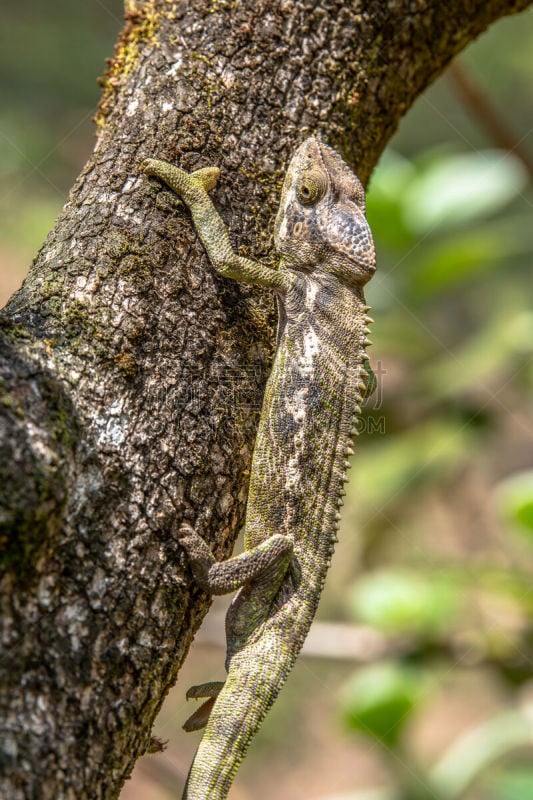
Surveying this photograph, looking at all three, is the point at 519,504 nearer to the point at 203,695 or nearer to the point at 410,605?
the point at 410,605

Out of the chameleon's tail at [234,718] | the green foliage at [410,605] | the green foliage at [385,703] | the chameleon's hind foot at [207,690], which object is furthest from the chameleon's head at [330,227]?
the green foliage at [385,703]

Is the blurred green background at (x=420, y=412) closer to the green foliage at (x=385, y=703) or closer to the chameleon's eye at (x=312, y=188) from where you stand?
the green foliage at (x=385, y=703)

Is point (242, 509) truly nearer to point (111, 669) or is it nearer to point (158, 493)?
point (158, 493)

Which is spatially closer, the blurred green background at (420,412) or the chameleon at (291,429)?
the chameleon at (291,429)

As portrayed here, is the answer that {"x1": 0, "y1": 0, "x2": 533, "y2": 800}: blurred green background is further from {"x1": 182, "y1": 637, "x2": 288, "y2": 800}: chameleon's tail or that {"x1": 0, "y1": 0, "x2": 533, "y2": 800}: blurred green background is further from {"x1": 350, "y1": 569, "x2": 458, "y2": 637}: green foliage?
{"x1": 182, "y1": 637, "x2": 288, "y2": 800}: chameleon's tail

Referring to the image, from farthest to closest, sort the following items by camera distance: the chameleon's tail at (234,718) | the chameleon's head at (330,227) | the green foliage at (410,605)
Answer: the green foliage at (410,605), the chameleon's head at (330,227), the chameleon's tail at (234,718)

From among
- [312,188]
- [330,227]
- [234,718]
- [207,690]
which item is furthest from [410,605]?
[312,188]

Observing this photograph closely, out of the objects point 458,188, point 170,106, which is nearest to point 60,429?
point 170,106
